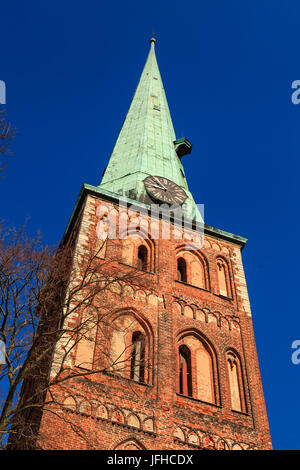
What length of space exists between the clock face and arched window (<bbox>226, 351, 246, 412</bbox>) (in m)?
7.65

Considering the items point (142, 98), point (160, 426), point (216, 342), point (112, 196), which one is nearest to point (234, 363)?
point (216, 342)

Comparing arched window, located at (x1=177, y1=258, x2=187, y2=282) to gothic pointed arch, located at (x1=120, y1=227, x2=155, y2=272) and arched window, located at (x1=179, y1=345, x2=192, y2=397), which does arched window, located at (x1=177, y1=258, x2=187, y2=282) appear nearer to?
gothic pointed arch, located at (x1=120, y1=227, x2=155, y2=272)

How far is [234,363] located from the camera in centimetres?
1933

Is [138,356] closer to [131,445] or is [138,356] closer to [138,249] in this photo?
[131,445]

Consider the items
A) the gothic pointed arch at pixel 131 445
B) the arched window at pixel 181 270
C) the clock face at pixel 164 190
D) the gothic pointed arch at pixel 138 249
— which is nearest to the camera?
the gothic pointed arch at pixel 131 445

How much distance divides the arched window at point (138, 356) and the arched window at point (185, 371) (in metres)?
1.37

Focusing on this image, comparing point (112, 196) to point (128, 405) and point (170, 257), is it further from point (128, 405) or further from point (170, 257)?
point (128, 405)

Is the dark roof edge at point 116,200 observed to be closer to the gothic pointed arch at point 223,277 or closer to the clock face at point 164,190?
the gothic pointed arch at point 223,277

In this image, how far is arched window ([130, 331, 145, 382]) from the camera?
1753 centimetres

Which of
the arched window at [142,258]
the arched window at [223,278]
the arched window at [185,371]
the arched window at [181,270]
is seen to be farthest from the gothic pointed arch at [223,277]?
the arched window at [185,371]

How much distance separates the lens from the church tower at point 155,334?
15.5 m

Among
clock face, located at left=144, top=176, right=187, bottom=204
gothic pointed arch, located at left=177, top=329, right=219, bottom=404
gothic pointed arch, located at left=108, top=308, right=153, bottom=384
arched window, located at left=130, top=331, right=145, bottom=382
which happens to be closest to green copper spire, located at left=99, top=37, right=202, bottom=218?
clock face, located at left=144, top=176, right=187, bottom=204

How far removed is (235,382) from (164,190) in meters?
9.35
